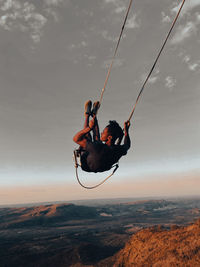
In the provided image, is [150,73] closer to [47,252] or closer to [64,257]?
[64,257]

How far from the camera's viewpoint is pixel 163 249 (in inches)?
623

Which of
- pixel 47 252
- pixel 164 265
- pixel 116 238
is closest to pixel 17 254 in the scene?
pixel 47 252

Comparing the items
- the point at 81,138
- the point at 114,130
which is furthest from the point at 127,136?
the point at 81,138

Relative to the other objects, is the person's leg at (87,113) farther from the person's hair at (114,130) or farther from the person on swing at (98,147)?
the person's hair at (114,130)

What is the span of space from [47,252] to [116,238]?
16.5 m

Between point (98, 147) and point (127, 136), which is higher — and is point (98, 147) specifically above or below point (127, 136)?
below

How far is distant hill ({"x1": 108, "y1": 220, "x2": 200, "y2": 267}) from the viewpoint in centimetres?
1352

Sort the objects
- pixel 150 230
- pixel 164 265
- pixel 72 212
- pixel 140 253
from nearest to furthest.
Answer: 1. pixel 164 265
2. pixel 140 253
3. pixel 150 230
4. pixel 72 212

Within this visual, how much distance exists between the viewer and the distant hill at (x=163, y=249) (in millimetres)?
13516

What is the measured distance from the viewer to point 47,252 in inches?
1209

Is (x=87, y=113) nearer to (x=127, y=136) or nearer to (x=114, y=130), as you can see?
(x=114, y=130)

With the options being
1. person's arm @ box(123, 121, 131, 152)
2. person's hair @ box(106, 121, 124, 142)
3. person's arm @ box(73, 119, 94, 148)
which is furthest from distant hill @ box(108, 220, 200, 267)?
person's arm @ box(73, 119, 94, 148)

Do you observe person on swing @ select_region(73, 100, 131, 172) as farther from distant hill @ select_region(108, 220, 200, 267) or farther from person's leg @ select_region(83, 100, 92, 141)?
distant hill @ select_region(108, 220, 200, 267)

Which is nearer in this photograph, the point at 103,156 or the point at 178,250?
the point at 103,156
